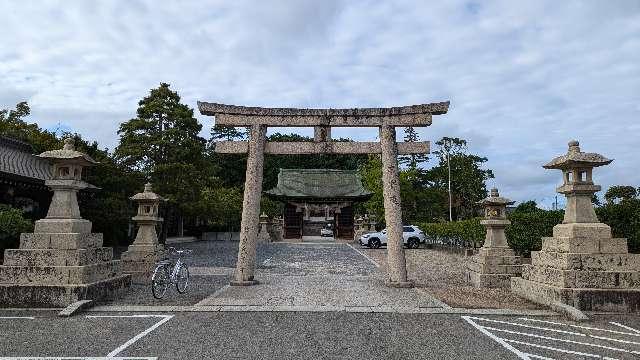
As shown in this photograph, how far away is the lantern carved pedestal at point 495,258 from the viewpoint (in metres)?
11.7

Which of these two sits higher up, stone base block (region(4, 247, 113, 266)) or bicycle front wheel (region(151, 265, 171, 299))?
stone base block (region(4, 247, 113, 266))

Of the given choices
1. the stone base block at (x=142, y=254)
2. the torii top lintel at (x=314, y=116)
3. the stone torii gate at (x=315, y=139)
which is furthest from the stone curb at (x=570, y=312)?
the stone base block at (x=142, y=254)

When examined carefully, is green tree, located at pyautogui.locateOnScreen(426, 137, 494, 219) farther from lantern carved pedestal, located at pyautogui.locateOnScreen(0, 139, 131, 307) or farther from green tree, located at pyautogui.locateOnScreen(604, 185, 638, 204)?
lantern carved pedestal, located at pyautogui.locateOnScreen(0, 139, 131, 307)

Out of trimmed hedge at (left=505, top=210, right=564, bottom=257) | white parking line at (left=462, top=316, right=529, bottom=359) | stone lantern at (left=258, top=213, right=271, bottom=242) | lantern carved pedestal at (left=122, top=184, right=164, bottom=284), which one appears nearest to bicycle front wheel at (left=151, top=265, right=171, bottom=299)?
lantern carved pedestal at (left=122, top=184, right=164, bottom=284)

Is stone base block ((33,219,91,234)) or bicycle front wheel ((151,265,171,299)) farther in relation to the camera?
bicycle front wheel ((151,265,171,299))

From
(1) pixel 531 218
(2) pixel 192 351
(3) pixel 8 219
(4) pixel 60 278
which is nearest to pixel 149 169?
(3) pixel 8 219

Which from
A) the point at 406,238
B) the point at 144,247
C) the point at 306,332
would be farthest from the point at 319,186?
the point at 306,332

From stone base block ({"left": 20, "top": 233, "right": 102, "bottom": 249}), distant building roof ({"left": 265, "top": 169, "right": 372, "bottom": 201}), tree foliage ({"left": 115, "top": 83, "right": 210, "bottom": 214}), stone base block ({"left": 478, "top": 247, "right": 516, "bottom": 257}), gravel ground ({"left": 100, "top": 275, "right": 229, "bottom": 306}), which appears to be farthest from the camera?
distant building roof ({"left": 265, "top": 169, "right": 372, "bottom": 201})

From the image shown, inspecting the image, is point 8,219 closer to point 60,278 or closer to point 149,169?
point 60,278

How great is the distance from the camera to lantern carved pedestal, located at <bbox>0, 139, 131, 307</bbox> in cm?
868

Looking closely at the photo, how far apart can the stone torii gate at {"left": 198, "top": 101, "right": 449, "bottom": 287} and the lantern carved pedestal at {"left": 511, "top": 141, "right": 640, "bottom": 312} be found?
369cm

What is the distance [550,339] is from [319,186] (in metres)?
35.8

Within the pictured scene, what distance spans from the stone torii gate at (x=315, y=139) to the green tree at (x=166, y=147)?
13.7 m

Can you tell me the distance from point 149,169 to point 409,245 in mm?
17468
